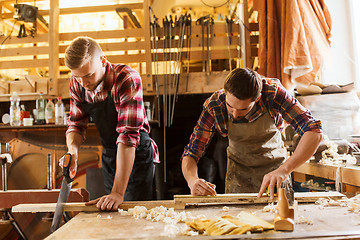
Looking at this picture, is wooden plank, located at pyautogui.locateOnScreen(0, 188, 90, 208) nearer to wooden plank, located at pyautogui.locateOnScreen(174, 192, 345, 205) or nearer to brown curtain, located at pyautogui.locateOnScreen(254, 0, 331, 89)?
wooden plank, located at pyautogui.locateOnScreen(174, 192, 345, 205)

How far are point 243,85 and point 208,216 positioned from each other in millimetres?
735

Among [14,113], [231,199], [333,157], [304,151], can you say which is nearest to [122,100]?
[231,199]

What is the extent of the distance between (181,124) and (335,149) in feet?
6.53

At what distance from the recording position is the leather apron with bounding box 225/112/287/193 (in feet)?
7.72

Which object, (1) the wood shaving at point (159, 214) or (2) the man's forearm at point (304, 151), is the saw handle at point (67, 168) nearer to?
(1) the wood shaving at point (159, 214)

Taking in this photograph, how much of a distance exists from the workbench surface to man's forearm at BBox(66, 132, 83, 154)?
23.3 inches

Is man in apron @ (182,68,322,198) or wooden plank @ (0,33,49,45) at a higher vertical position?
wooden plank @ (0,33,49,45)

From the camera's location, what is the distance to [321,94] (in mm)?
3301

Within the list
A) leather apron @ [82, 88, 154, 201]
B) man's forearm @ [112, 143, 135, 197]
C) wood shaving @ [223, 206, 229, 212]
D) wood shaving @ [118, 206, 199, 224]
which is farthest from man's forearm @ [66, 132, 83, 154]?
wood shaving @ [223, 206, 229, 212]

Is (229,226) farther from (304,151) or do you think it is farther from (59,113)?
(59,113)

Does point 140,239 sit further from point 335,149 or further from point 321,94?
point 321,94

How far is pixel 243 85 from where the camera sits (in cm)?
186

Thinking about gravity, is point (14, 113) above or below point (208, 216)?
above

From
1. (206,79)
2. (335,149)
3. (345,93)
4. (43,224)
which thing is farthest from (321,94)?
(43,224)
